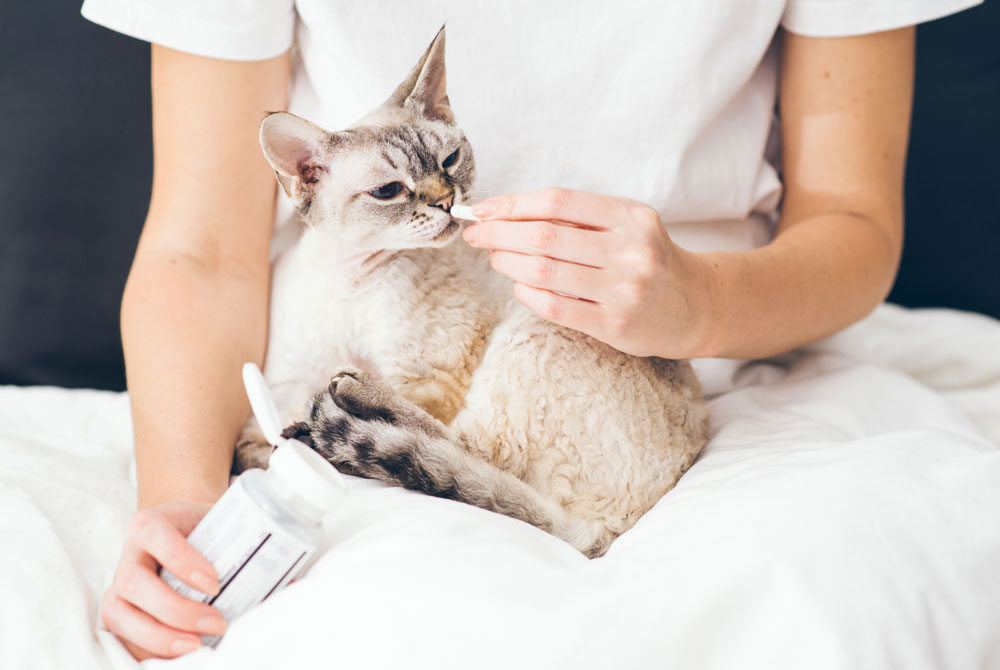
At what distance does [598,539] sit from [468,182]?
584 mm

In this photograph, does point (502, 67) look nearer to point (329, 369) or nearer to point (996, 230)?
point (329, 369)

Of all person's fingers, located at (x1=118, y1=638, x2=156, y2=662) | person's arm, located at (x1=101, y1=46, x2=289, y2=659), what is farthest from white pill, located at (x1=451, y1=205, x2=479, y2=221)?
person's fingers, located at (x1=118, y1=638, x2=156, y2=662)

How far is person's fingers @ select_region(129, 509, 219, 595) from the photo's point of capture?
0.84 m

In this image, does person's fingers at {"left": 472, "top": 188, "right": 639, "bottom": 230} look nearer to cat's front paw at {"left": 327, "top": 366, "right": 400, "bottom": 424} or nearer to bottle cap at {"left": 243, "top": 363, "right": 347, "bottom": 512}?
cat's front paw at {"left": 327, "top": 366, "right": 400, "bottom": 424}

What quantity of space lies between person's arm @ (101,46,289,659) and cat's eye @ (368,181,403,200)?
455 millimetres

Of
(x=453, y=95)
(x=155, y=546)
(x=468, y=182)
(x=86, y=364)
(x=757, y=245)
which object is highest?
(x=453, y=95)

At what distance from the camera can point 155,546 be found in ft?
2.84

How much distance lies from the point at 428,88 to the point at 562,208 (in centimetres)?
32

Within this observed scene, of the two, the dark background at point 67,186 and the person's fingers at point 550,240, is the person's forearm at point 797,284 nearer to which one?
the person's fingers at point 550,240

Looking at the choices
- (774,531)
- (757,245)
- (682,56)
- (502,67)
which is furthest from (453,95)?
(774,531)

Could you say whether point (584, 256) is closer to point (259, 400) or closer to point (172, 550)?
point (259, 400)

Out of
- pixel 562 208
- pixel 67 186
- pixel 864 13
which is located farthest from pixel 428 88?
pixel 67 186

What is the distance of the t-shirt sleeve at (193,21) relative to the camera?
1.25 m

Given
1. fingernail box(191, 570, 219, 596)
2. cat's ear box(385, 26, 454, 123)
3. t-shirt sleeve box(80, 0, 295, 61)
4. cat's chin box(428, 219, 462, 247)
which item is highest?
t-shirt sleeve box(80, 0, 295, 61)
